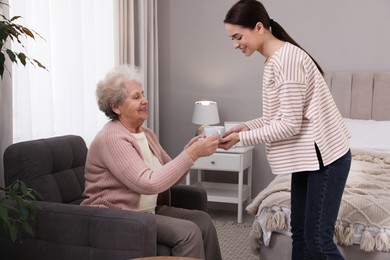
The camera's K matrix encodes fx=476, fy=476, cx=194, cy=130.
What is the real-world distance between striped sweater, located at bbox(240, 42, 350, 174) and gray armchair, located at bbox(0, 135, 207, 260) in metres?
0.59

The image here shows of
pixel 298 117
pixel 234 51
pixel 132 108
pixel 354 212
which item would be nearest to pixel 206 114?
pixel 234 51

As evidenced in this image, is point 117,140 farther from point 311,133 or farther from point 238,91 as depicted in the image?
point 238,91

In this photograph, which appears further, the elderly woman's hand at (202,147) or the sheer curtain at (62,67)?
the sheer curtain at (62,67)

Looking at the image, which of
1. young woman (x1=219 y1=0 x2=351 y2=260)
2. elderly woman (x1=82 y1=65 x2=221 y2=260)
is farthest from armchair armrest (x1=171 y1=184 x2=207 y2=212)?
young woman (x1=219 y1=0 x2=351 y2=260)

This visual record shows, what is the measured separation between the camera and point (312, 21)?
4.10 metres

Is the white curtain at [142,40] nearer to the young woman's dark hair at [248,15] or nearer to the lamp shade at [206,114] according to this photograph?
the lamp shade at [206,114]

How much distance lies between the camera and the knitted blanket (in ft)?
7.17

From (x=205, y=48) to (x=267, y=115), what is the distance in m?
2.62

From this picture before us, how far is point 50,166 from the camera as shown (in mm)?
2336

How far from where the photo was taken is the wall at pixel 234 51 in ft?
13.1

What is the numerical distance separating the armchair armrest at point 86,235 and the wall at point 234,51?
2579 millimetres

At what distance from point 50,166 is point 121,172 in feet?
1.64

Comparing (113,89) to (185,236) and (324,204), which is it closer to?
(185,236)

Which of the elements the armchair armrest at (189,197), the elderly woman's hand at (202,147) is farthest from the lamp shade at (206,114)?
the elderly woman's hand at (202,147)
